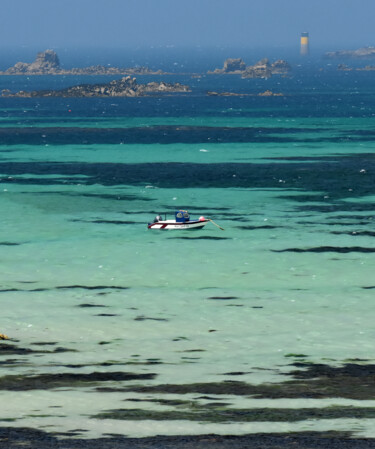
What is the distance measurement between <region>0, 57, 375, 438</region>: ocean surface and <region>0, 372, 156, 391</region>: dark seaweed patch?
6cm

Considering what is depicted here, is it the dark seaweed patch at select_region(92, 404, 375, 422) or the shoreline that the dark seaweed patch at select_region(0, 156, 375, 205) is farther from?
the shoreline

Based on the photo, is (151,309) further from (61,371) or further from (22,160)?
(22,160)

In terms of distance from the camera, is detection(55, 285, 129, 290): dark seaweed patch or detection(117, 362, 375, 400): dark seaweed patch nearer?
detection(117, 362, 375, 400): dark seaweed patch

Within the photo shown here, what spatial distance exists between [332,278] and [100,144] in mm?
72694

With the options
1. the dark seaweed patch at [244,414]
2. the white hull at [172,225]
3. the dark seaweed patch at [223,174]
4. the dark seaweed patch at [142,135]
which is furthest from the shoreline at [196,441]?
the dark seaweed patch at [142,135]

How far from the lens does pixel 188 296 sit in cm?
4781

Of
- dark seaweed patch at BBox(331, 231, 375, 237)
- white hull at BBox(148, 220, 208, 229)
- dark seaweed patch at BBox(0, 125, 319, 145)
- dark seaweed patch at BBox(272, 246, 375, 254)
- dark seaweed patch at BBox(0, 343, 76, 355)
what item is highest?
dark seaweed patch at BBox(0, 343, 76, 355)

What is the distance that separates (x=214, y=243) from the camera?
198 feet

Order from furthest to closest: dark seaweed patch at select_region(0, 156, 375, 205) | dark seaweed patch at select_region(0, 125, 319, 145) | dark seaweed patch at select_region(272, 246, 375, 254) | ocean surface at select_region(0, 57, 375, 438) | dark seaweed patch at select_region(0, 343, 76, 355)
Result: dark seaweed patch at select_region(0, 125, 319, 145) → dark seaweed patch at select_region(0, 156, 375, 205) → dark seaweed patch at select_region(272, 246, 375, 254) → dark seaweed patch at select_region(0, 343, 76, 355) → ocean surface at select_region(0, 57, 375, 438)

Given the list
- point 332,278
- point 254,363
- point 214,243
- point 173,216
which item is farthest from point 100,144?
point 254,363

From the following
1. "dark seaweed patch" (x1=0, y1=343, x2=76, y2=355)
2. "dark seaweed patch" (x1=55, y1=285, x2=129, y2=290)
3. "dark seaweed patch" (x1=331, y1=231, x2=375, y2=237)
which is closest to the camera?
"dark seaweed patch" (x1=0, y1=343, x2=76, y2=355)

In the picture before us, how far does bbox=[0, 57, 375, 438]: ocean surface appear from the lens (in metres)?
32.5

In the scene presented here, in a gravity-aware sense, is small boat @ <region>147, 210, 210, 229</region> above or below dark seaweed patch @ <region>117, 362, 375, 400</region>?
below

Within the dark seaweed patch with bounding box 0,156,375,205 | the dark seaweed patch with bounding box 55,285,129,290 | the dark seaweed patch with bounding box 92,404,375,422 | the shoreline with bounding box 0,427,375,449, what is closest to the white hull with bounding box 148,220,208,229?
the dark seaweed patch with bounding box 0,156,375,205
